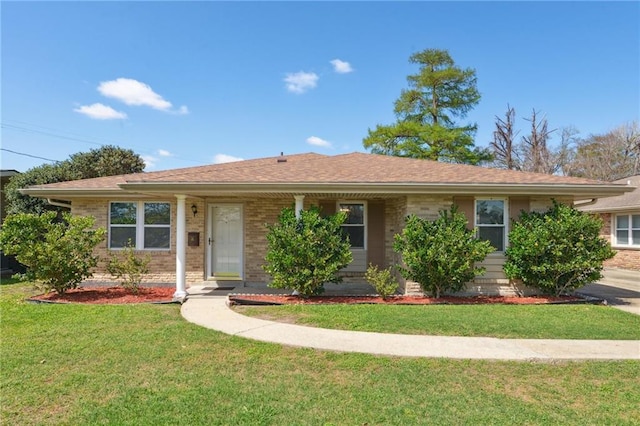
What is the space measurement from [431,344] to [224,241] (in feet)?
22.9

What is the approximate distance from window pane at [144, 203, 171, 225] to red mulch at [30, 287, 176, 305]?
1.86 metres

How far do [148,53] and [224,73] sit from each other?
2.95 meters

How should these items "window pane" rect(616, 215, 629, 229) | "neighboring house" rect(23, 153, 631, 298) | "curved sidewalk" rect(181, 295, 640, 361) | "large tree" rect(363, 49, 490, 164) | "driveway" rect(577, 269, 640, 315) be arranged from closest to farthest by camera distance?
"curved sidewalk" rect(181, 295, 640, 361) → "driveway" rect(577, 269, 640, 315) → "neighboring house" rect(23, 153, 631, 298) → "window pane" rect(616, 215, 629, 229) → "large tree" rect(363, 49, 490, 164)

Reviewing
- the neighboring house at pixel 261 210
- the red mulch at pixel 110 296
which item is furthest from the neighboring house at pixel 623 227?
the red mulch at pixel 110 296

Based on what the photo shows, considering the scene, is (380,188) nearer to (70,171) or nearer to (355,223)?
(355,223)

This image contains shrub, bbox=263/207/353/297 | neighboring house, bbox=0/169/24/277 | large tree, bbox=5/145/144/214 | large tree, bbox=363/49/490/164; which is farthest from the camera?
large tree, bbox=363/49/490/164

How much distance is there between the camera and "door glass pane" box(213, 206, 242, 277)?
10.6 meters

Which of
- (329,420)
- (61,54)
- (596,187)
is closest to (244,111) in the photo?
(61,54)

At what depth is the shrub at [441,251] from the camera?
815 cm

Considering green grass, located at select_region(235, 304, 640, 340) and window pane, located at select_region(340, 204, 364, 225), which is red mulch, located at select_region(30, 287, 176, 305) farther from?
window pane, located at select_region(340, 204, 364, 225)

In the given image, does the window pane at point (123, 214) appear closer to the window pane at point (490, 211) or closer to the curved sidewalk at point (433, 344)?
the curved sidewalk at point (433, 344)

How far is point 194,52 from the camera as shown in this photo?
46.7 ft

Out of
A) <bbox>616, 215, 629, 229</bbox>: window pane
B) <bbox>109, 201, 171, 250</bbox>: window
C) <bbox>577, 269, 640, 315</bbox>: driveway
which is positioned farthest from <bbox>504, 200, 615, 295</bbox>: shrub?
<bbox>616, 215, 629, 229</bbox>: window pane

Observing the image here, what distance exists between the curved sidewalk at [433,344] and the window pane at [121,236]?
537 centimetres
